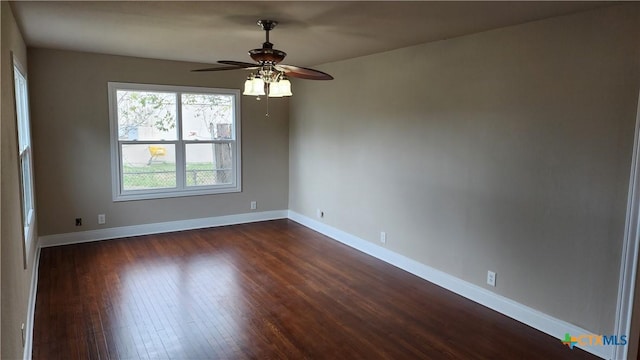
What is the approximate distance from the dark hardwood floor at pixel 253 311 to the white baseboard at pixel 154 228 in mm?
211

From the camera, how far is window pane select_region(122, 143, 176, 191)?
5559mm

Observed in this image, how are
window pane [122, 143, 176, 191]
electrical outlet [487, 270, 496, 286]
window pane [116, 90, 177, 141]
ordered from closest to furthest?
electrical outlet [487, 270, 496, 286], window pane [116, 90, 177, 141], window pane [122, 143, 176, 191]

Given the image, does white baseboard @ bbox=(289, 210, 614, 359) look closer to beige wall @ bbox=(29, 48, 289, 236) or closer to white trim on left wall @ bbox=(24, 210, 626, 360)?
white trim on left wall @ bbox=(24, 210, 626, 360)

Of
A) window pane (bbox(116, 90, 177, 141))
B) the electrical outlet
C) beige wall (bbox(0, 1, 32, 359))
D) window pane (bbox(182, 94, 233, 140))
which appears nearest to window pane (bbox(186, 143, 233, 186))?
window pane (bbox(182, 94, 233, 140))

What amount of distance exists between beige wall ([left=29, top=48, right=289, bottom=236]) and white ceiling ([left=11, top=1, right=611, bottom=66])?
0.42 metres

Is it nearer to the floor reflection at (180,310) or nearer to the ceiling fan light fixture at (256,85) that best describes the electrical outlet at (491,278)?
the floor reflection at (180,310)

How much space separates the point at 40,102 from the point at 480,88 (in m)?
4.81

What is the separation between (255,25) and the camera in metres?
3.44

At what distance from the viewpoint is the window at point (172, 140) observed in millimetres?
5465

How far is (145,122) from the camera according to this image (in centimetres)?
560

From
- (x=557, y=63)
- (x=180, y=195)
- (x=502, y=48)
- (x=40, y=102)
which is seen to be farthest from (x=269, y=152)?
(x=557, y=63)

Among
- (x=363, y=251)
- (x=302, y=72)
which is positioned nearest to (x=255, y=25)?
(x=302, y=72)

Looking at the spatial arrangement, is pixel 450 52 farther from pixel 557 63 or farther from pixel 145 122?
pixel 145 122

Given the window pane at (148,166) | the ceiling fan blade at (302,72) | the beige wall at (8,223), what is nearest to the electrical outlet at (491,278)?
the ceiling fan blade at (302,72)
